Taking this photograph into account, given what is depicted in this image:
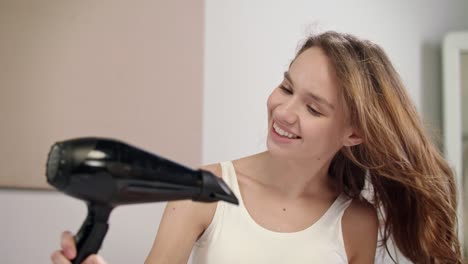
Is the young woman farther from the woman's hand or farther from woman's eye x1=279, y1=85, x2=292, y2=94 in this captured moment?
the woman's hand

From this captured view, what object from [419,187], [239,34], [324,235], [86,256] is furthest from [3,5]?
[419,187]

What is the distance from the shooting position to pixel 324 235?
0.95 meters

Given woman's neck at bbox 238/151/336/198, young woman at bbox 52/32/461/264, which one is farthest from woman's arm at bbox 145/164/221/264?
woman's neck at bbox 238/151/336/198

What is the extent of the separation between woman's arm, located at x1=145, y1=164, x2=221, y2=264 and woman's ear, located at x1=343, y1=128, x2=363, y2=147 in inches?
11.2

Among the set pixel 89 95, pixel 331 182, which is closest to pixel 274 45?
pixel 331 182

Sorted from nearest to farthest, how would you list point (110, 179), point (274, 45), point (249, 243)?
1. point (110, 179)
2. point (249, 243)
3. point (274, 45)

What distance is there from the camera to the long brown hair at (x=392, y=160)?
0.84m

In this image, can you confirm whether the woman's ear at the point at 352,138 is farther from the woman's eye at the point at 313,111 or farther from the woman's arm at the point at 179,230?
the woman's arm at the point at 179,230

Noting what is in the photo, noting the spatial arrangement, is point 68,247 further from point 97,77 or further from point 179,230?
point 97,77

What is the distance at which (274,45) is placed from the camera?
4.07ft

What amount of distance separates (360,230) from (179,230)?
16.0 inches

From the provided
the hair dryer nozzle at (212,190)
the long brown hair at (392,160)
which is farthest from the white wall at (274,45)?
the hair dryer nozzle at (212,190)

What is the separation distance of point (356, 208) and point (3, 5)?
2.77ft

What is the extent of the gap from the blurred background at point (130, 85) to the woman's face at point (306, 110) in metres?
0.30
